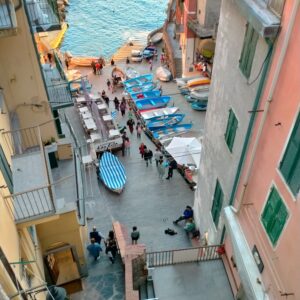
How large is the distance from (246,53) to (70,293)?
34.8 ft

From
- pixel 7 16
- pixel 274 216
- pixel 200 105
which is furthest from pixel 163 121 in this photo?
pixel 274 216

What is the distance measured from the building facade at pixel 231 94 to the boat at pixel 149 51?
2866 cm

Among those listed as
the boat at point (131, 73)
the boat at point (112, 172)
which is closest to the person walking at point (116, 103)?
the boat at point (131, 73)

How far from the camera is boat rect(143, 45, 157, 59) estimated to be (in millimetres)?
42281

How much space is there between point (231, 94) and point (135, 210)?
1017 centimetres

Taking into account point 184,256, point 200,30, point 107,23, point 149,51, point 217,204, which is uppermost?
point 217,204

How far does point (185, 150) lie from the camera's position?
2397 cm

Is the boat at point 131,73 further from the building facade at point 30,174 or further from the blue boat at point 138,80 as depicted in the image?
the building facade at point 30,174

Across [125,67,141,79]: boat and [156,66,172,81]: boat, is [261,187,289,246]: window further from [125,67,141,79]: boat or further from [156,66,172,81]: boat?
[125,67,141,79]: boat

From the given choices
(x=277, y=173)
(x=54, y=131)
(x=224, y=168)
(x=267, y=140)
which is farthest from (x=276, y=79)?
(x=54, y=131)

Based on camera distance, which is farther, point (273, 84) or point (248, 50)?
Result: point (248, 50)

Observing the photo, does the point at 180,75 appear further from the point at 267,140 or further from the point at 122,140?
the point at 267,140

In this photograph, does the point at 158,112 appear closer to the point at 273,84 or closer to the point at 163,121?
the point at 163,121

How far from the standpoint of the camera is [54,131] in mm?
14828
